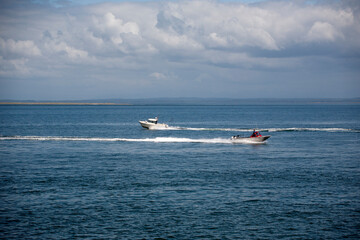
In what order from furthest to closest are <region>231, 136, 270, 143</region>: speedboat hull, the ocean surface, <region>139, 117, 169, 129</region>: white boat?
<region>139, 117, 169, 129</region>: white boat
<region>231, 136, 270, 143</region>: speedboat hull
the ocean surface

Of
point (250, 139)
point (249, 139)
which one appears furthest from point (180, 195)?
point (250, 139)

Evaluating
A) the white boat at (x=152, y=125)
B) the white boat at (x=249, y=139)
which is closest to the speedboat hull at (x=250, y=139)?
the white boat at (x=249, y=139)

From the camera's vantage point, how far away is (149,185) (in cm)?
4597

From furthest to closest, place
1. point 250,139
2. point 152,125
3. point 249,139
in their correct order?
1. point 152,125
2. point 250,139
3. point 249,139

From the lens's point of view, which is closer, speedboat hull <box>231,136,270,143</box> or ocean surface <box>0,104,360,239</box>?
ocean surface <box>0,104,360,239</box>

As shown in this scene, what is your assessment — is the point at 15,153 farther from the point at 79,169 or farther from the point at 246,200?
the point at 246,200

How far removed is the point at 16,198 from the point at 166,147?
147ft

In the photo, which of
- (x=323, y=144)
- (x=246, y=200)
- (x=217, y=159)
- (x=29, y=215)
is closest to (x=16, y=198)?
(x=29, y=215)

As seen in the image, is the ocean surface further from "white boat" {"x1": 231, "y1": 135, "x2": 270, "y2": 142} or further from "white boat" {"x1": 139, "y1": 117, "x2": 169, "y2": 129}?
"white boat" {"x1": 139, "y1": 117, "x2": 169, "y2": 129}

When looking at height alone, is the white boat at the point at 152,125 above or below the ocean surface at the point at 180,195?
above

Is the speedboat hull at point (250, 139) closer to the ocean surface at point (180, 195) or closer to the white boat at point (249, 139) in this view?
the white boat at point (249, 139)

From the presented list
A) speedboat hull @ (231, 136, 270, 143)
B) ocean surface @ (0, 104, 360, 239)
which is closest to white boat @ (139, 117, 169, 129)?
speedboat hull @ (231, 136, 270, 143)

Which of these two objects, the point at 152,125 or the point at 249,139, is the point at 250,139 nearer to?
the point at 249,139

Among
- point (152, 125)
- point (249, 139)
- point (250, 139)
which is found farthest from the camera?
point (152, 125)
